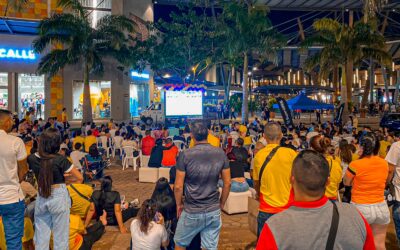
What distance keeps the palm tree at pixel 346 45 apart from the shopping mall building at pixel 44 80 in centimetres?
1346

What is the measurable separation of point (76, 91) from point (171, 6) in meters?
23.9

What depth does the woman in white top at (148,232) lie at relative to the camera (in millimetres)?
4441

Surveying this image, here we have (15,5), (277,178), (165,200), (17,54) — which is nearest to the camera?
(277,178)

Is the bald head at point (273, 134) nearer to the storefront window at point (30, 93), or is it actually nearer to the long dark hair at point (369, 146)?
the long dark hair at point (369, 146)

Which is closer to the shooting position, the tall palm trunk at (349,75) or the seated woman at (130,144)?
the seated woman at (130,144)

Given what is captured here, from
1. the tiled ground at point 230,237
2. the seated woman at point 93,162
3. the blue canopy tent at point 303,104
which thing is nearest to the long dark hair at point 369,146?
the tiled ground at point 230,237

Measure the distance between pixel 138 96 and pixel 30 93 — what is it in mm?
9084

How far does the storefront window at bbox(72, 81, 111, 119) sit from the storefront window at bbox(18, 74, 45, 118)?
6.94 feet

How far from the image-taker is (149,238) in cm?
443

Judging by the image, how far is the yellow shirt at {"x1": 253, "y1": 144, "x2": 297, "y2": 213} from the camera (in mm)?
3742

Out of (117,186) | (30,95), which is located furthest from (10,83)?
(117,186)

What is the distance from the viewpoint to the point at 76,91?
25.9 metres

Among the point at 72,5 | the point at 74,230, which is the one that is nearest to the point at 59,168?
the point at 74,230

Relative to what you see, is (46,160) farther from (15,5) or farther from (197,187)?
(15,5)
